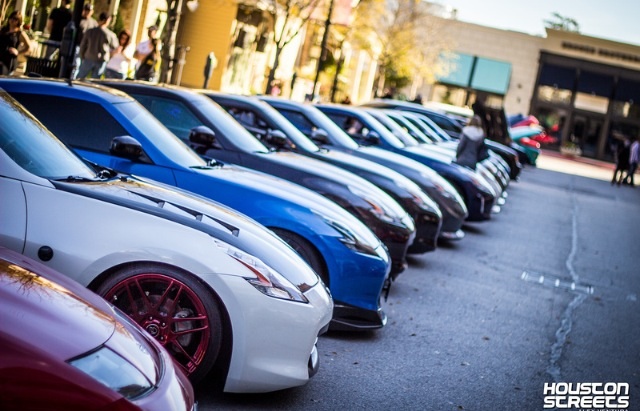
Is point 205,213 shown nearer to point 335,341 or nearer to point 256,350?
point 256,350

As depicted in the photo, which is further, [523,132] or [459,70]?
[459,70]

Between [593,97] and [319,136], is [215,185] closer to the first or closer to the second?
[319,136]

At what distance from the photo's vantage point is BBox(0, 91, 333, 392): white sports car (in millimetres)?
5035

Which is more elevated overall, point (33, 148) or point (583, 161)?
point (583, 161)

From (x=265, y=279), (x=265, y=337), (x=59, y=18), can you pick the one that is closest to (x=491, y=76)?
(x=59, y=18)

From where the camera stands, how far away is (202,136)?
8.34 meters

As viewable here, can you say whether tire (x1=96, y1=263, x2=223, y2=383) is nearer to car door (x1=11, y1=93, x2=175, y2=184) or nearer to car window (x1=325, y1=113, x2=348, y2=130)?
car door (x1=11, y1=93, x2=175, y2=184)

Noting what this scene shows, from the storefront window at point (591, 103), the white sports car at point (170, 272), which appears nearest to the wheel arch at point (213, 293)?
the white sports car at point (170, 272)

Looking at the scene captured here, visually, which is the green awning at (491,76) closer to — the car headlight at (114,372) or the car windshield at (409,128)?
the car windshield at (409,128)

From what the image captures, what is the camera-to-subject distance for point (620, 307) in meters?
11.6

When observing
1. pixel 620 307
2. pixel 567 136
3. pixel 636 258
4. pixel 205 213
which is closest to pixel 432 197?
pixel 620 307

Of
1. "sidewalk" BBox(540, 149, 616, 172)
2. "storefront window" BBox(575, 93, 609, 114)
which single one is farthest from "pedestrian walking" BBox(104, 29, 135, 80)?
"storefront window" BBox(575, 93, 609, 114)

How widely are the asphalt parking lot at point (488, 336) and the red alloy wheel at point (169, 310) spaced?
0.33 meters

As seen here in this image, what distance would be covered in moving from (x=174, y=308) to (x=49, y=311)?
5.82 ft
